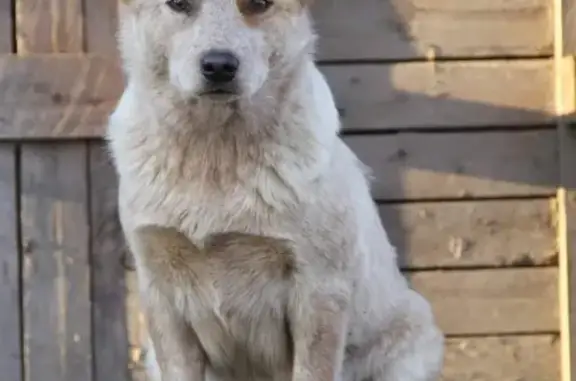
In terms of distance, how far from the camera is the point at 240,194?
5.95 feet

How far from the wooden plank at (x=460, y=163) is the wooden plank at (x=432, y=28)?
214 mm

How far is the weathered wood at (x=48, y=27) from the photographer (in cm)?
241

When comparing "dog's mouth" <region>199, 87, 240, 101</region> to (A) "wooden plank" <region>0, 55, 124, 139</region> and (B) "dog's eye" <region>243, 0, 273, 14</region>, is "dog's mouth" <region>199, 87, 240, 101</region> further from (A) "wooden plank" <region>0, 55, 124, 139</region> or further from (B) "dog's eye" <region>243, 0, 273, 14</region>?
(A) "wooden plank" <region>0, 55, 124, 139</region>

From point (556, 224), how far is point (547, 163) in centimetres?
16

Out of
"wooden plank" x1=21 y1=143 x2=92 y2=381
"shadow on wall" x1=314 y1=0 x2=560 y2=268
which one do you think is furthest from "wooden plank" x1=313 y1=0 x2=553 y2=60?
"wooden plank" x1=21 y1=143 x2=92 y2=381

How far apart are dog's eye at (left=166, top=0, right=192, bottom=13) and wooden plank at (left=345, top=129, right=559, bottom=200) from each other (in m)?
0.83

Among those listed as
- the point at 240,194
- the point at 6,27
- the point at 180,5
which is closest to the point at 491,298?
the point at 240,194

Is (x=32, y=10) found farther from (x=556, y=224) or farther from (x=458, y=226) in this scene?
(x=556, y=224)

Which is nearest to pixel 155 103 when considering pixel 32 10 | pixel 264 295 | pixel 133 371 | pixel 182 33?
pixel 182 33

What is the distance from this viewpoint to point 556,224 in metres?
2.52

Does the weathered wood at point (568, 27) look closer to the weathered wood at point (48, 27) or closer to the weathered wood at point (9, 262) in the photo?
the weathered wood at point (48, 27)

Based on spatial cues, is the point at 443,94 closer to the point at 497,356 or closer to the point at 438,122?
the point at 438,122

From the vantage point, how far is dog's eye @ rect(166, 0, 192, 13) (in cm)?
174

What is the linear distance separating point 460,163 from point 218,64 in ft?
3.35
